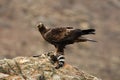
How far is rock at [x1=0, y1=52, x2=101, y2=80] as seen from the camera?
40.8ft

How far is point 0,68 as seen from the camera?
41.7 ft

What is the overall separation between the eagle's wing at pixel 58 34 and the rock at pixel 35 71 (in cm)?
68

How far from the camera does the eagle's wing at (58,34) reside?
12.9 m

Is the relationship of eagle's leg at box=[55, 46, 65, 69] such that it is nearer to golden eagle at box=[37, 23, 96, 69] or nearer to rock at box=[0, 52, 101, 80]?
golden eagle at box=[37, 23, 96, 69]

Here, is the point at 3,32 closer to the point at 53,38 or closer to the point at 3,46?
the point at 3,46

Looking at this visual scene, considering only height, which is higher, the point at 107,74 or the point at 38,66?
the point at 107,74

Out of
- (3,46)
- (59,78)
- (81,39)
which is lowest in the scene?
(59,78)

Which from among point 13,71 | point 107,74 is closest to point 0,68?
point 13,71

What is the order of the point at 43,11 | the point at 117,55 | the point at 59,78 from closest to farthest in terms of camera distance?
the point at 59,78, the point at 117,55, the point at 43,11

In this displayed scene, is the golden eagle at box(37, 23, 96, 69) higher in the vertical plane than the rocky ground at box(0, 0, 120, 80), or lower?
lower

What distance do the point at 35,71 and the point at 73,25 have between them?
134 feet

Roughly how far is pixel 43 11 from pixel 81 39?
4350cm

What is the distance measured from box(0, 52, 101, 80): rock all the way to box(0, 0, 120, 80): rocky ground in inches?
1105

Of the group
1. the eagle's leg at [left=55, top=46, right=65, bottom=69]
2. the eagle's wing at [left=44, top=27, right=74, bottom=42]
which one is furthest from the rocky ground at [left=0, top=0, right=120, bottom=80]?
the eagle's wing at [left=44, top=27, right=74, bottom=42]
